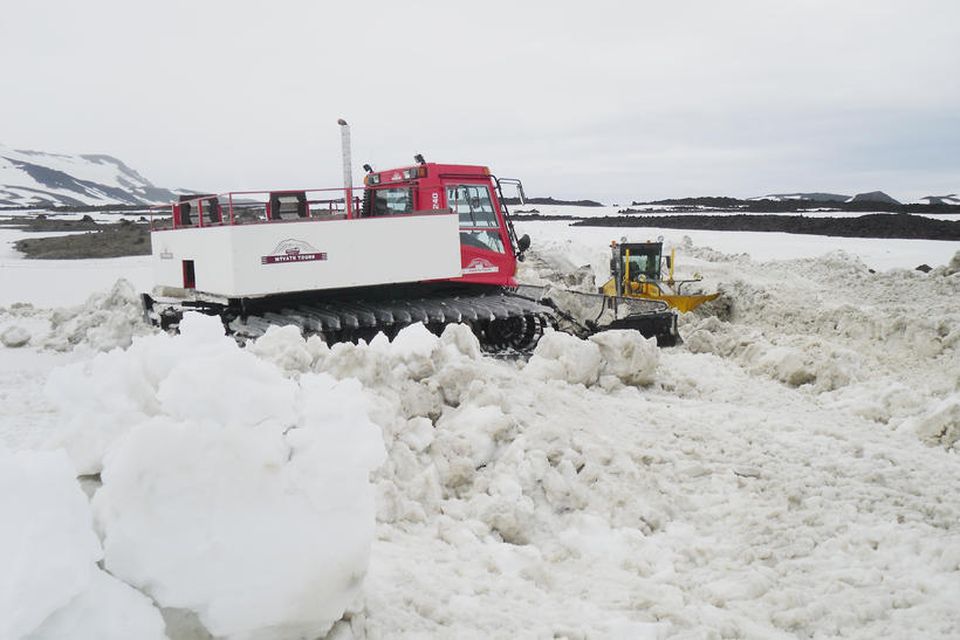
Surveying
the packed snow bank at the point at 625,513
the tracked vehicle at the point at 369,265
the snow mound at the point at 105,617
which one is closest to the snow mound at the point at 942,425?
the packed snow bank at the point at 625,513

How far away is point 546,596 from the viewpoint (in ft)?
13.0

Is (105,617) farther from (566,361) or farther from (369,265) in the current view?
(369,265)

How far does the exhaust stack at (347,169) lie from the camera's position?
11.1 metres

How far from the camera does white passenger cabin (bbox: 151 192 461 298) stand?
32.0 feet

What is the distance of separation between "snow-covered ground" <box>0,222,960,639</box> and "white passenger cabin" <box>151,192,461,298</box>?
2.40m

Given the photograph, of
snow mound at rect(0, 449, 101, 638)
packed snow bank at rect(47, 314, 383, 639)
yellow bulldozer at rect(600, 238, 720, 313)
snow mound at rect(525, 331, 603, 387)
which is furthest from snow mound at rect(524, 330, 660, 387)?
yellow bulldozer at rect(600, 238, 720, 313)

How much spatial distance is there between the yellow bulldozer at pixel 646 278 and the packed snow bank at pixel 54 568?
1267 centimetres

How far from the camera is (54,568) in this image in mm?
A: 2248

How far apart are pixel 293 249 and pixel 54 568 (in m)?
7.94

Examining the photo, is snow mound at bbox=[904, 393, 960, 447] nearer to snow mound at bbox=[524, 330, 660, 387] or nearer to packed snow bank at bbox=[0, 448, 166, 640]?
snow mound at bbox=[524, 330, 660, 387]

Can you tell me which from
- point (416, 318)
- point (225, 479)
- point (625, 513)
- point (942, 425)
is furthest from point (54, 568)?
point (416, 318)

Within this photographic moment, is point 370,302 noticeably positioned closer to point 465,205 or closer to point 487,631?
point 465,205

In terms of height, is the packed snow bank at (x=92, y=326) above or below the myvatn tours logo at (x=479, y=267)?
below

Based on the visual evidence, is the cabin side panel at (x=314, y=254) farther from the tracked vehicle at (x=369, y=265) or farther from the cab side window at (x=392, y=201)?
the cab side window at (x=392, y=201)
